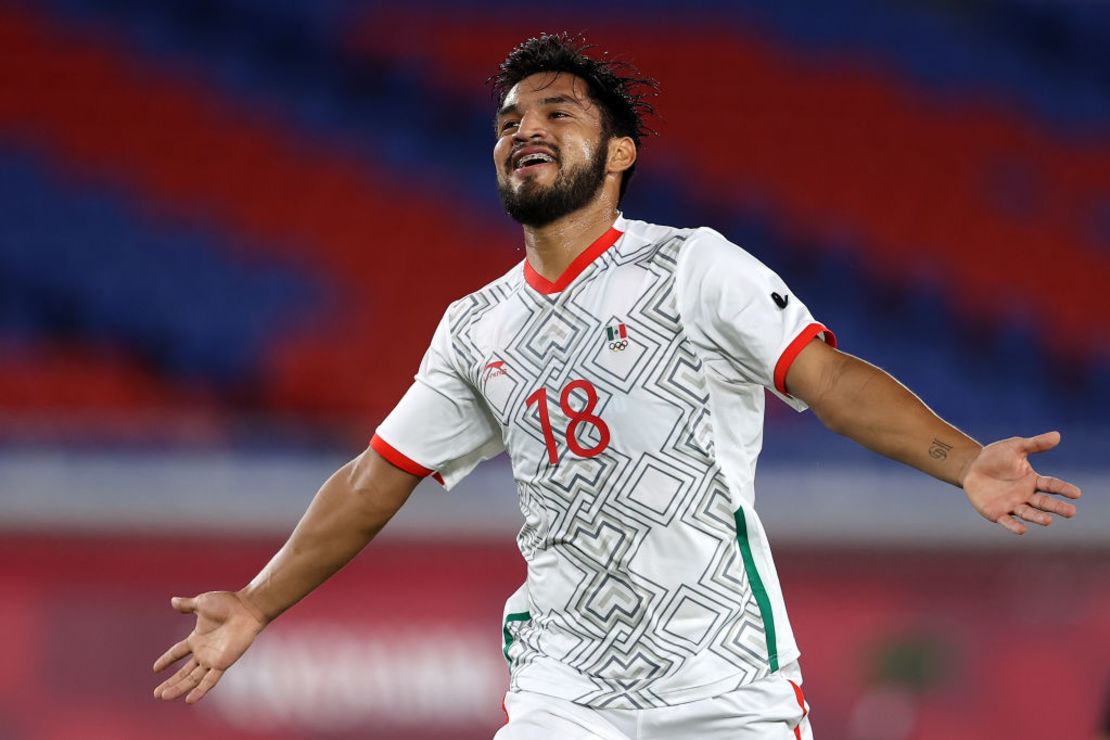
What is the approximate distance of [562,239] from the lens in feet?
11.6

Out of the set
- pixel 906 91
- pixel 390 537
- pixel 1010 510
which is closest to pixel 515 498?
pixel 390 537

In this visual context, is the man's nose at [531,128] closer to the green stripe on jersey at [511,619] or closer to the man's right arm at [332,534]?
the man's right arm at [332,534]

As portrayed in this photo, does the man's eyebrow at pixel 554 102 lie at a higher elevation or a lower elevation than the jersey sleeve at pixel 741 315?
higher

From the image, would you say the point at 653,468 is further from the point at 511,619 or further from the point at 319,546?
the point at 319,546

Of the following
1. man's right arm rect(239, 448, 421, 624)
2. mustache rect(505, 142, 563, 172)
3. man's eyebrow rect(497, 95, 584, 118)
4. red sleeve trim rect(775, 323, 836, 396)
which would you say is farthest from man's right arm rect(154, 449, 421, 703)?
red sleeve trim rect(775, 323, 836, 396)

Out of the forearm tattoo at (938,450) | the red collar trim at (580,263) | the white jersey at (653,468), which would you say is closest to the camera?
the forearm tattoo at (938,450)

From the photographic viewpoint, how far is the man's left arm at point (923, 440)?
9.27 feet

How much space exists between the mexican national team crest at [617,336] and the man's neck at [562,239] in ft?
0.75

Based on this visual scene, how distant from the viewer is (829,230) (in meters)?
10.7

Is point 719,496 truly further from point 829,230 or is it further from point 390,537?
point 829,230

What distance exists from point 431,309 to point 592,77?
626 cm

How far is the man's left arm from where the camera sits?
283 centimetres

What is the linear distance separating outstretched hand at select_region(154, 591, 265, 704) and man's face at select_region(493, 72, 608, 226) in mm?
1149

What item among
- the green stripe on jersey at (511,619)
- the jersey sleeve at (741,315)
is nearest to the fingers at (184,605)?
the green stripe on jersey at (511,619)
